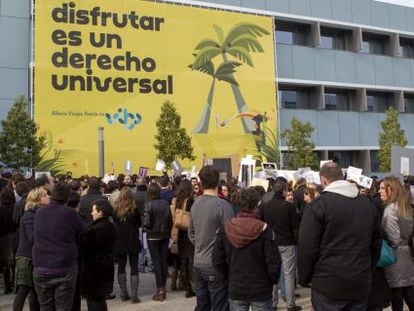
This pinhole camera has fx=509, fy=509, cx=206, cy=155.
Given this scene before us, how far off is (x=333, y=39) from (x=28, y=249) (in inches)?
1279

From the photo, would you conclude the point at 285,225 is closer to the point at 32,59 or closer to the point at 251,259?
the point at 251,259

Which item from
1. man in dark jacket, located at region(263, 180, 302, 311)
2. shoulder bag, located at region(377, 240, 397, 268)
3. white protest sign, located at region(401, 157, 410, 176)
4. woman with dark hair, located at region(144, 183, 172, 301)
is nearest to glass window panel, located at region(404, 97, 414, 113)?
white protest sign, located at region(401, 157, 410, 176)

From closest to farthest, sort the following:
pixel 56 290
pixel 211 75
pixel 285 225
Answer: pixel 56 290, pixel 285 225, pixel 211 75

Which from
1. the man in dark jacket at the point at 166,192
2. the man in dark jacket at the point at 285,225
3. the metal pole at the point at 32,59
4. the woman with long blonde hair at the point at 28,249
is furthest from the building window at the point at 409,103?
the woman with long blonde hair at the point at 28,249

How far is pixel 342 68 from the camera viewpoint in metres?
34.0

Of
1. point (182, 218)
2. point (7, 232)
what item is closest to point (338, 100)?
point (182, 218)

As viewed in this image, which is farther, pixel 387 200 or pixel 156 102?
pixel 156 102

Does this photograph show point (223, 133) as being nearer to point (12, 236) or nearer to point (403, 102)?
point (403, 102)

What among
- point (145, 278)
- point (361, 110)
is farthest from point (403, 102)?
point (145, 278)

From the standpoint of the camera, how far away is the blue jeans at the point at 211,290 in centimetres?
521

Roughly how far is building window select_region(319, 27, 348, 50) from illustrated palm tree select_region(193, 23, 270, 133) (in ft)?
18.3

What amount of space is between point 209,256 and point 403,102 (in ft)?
113

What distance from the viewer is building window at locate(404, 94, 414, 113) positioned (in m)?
38.1

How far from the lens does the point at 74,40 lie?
84.9ft
